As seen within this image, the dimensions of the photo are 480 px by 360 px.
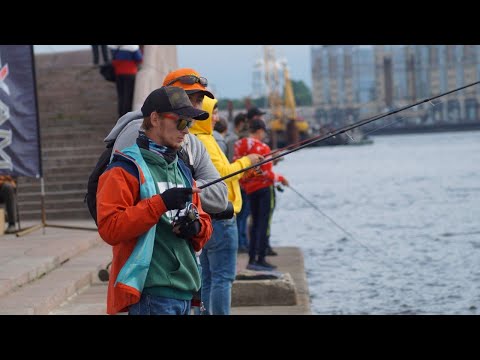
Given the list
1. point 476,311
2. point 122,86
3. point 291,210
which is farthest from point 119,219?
point 291,210

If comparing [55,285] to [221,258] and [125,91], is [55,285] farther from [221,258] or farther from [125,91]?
[125,91]

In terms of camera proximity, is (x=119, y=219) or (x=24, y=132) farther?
(x=24, y=132)

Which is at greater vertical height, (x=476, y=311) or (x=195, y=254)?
(x=195, y=254)

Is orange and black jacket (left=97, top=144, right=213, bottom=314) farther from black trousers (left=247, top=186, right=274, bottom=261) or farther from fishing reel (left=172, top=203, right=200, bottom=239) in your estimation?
black trousers (left=247, top=186, right=274, bottom=261)

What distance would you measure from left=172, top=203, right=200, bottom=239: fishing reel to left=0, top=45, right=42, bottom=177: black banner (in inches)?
311

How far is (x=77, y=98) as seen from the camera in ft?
62.8

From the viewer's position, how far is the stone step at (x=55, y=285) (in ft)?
26.2

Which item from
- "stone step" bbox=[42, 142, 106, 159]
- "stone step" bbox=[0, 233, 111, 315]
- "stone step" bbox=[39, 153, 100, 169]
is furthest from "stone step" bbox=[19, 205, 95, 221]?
"stone step" bbox=[0, 233, 111, 315]

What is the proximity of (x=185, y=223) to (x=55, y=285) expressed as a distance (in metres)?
5.05

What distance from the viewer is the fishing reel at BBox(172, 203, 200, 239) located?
165 inches

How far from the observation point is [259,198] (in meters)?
10.9
